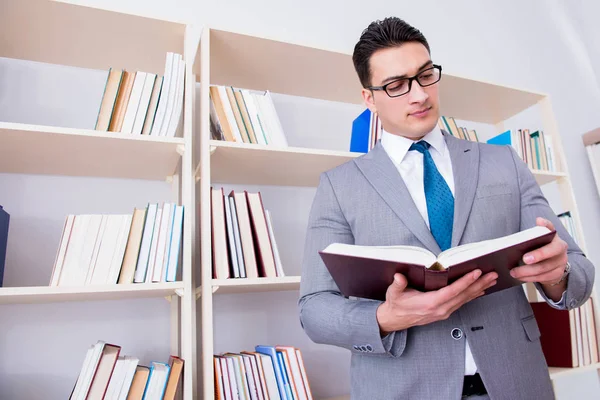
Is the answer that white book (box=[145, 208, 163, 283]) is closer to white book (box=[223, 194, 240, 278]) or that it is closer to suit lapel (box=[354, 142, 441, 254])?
white book (box=[223, 194, 240, 278])

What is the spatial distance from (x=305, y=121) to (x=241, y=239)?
2.70 feet

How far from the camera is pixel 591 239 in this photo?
2.62 meters

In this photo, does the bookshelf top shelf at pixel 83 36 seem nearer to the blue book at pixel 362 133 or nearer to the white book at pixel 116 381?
the blue book at pixel 362 133

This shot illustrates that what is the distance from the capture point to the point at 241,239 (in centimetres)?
146

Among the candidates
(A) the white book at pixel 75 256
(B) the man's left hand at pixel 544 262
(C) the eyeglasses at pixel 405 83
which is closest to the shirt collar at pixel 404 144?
(C) the eyeglasses at pixel 405 83

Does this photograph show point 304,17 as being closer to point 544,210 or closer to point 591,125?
point 544,210

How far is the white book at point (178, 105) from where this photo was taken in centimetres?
145

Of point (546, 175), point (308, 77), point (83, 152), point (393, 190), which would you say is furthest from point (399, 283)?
point (546, 175)

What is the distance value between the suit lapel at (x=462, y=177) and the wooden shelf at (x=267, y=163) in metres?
0.57

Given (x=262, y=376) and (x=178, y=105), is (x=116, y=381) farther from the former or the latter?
(x=178, y=105)

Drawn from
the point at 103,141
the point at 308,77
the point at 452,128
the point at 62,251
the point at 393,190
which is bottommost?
the point at 62,251

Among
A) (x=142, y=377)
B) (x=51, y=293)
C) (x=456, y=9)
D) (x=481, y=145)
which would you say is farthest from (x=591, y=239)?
(x=51, y=293)

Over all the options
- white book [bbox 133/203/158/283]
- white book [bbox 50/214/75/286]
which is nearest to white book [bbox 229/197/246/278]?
white book [bbox 133/203/158/283]

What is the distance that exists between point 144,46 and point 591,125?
2.65 metres
